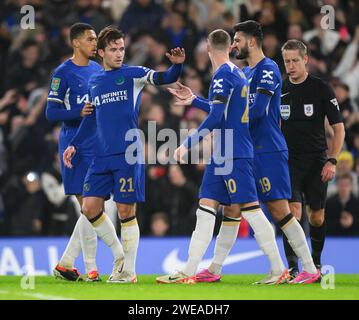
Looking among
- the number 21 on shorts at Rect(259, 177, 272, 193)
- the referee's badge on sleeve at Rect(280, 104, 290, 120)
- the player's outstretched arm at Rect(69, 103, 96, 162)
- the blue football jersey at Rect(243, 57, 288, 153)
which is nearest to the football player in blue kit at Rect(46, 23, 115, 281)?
the player's outstretched arm at Rect(69, 103, 96, 162)

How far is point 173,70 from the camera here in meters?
9.98

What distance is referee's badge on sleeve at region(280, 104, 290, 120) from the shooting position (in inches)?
435

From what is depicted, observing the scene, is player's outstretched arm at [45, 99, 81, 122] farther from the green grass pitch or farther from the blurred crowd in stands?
the blurred crowd in stands

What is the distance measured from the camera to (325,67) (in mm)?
16578

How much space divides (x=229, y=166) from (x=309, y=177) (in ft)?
4.53

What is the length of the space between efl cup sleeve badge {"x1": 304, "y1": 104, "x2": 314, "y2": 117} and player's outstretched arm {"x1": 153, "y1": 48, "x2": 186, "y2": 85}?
63.6 inches

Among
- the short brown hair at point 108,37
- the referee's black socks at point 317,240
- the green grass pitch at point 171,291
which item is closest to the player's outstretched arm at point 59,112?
the short brown hair at point 108,37

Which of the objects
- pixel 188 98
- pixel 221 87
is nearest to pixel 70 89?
pixel 188 98

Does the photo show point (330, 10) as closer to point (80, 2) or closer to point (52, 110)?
point (80, 2)

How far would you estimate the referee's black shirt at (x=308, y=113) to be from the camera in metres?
11.0

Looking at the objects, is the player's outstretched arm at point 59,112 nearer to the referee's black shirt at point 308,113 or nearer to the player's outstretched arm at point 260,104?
the player's outstretched arm at point 260,104

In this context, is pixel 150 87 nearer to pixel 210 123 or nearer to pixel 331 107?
pixel 331 107

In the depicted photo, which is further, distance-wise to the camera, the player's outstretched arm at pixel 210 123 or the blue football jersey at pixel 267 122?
the blue football jersey at pixel 267 122

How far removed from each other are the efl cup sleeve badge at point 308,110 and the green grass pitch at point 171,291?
1.74 metres
